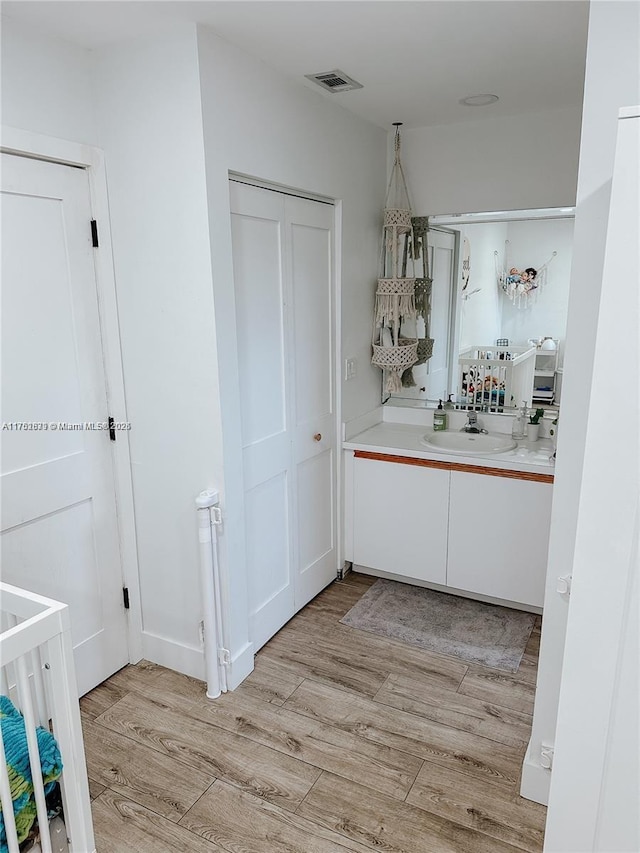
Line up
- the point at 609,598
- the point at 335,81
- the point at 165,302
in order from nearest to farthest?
the point at 609,598 < the point at 165,302 < the point at 335,81

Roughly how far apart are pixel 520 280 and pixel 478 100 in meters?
0.88

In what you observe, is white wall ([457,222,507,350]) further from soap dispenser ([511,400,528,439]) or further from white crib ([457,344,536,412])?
soap dispenser ([511,400,528,439])

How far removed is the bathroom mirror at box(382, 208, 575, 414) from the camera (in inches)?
121

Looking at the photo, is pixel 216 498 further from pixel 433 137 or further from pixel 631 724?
pixel 433 137

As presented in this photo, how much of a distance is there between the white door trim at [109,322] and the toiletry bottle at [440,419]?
1727 millimetres

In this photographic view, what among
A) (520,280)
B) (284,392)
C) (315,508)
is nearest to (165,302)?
(284,392)

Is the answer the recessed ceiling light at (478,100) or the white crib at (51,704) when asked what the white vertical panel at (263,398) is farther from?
the white crib at (51,704)

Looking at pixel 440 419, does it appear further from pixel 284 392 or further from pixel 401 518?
pixel 284 392

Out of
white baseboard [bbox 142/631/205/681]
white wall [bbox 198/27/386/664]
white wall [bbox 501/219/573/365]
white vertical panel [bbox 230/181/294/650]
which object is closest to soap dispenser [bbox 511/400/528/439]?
white wall [bbox 501/219/573/365]

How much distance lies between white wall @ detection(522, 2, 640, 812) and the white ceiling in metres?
0.52

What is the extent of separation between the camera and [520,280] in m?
3.14

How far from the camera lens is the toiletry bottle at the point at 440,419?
3439 millimetres

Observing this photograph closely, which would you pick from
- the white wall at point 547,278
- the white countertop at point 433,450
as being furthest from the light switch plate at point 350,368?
the white wall at point 547,278

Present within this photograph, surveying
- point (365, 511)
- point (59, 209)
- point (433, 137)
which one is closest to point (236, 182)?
point (59, 209)
